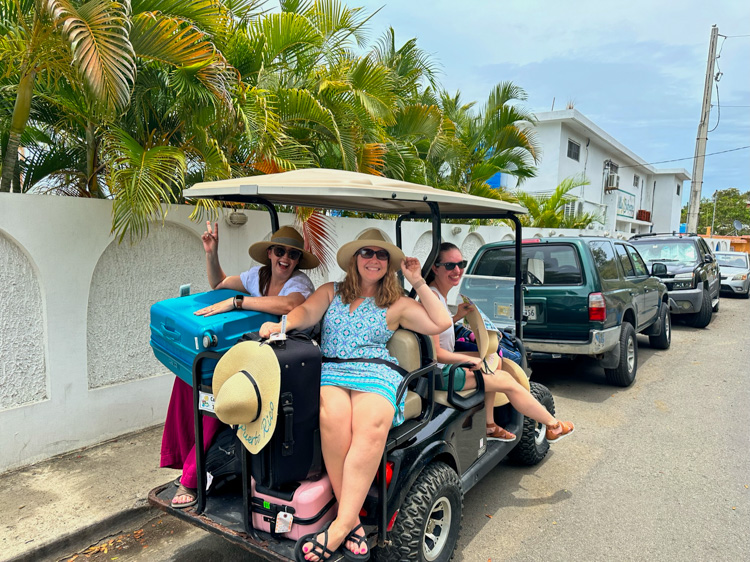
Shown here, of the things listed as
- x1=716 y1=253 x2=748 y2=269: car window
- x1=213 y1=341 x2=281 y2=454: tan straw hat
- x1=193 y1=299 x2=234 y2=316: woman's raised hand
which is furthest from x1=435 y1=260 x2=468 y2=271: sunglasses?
x1=716 y1=253 x2=748 y2=269: car window

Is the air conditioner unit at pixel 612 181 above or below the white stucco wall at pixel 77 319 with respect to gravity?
above

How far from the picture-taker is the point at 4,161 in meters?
3.93

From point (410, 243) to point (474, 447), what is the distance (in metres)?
5.64

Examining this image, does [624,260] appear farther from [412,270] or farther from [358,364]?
[358,364]

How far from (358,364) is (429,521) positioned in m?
0.92

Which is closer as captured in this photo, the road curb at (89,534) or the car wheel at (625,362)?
the road curb at (89,534)

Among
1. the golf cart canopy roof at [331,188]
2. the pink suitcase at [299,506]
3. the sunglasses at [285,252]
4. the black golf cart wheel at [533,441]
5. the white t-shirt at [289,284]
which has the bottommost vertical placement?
the black golf cart wheel at [533,441]

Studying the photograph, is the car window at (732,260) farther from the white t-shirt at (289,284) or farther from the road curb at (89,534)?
the road curb at (89,534)

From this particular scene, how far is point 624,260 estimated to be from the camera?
679cm

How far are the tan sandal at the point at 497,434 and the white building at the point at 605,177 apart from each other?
14.0m

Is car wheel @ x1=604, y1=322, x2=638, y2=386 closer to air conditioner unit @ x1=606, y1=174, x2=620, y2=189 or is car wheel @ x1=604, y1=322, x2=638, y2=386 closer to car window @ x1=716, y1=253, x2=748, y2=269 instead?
car window @ x1=716, y1=253, x2=748, y2=269

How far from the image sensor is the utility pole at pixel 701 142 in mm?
19844

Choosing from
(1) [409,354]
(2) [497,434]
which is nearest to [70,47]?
(1) [409,354]

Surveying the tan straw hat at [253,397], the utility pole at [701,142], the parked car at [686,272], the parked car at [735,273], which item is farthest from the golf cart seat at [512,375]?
the utility pole at [701,142]
